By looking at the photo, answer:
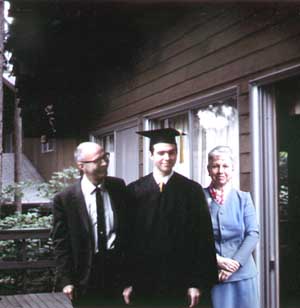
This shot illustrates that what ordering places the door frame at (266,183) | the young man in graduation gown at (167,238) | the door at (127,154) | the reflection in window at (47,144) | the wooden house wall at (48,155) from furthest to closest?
the reflection in window at (47,144) < the wooden house wall at (48,155) < the door at (127,154) < the door frame at (266,183) < the young man in graduation gown at (167,238)

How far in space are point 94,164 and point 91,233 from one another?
0.33 m

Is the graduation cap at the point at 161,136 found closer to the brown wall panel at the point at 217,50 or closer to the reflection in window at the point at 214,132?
the reflection in window at the point at 214,132

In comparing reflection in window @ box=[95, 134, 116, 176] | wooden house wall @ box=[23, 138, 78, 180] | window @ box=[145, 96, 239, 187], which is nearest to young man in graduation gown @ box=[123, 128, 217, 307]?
window @ box=[145, 96, 239, 187]

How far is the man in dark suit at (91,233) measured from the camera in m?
2.80

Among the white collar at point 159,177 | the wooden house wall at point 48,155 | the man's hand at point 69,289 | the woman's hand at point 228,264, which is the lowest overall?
the man's hand at point 69,289

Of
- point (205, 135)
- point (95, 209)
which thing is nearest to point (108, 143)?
point (205, 135)

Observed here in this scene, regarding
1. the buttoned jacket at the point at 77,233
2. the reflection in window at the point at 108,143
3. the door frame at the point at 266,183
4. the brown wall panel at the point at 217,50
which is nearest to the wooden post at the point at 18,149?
the reflection in window at the point at 108,143

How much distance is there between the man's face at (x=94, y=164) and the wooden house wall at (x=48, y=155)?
1404 mm

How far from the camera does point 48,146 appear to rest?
469 centimetres

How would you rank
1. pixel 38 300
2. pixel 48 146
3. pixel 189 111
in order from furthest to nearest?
pixel 48 146, pixel 38 300, pixel 189 111

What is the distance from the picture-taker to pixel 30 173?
432cm

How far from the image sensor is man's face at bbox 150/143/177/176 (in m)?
2.90

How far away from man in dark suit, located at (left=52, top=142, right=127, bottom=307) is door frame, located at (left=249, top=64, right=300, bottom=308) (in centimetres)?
94

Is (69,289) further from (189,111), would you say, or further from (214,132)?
(189,111)
